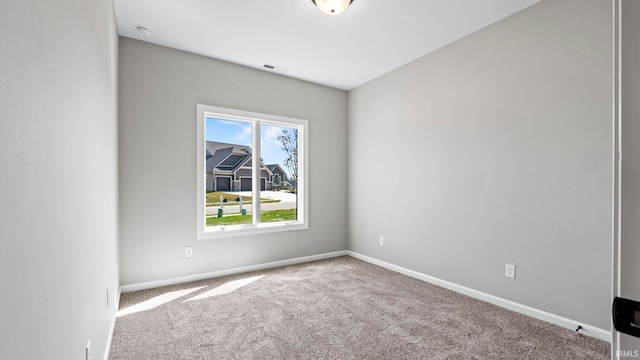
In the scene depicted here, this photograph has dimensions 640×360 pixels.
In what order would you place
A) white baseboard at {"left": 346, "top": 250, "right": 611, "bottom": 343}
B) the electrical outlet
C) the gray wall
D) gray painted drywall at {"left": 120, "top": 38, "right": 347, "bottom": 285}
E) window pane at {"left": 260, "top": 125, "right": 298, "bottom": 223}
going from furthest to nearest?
1. window pane at {"left": 260, "top": 125, "right": 298, "bottom": 223}
2. gray painted drywall at {"left": 120, "top": 38, "right": 347, "bottom": 285}
3. the electrical outlet
4. white baseboard at {"left": 346, "top": 250, "right": 611, "bottom": 343}
5. the gray wall

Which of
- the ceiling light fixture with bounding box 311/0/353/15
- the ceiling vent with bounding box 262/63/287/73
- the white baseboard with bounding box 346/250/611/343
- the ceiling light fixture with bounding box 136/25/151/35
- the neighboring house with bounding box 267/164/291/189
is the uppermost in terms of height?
the ceiling light fixture with bounding box 136/25/151/35

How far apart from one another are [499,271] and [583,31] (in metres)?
2.15

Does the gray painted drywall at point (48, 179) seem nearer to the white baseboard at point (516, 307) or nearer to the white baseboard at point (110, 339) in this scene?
the white baseboard at point (110, 339)

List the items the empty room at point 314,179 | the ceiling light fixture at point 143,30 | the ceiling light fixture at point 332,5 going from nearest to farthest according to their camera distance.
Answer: the empty room at point 314,179 < the ceiling light fixture at point 332,5 < the ceiling light fixture at point 143,30

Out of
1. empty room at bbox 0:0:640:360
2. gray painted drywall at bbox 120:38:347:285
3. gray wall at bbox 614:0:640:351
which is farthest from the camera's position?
gray painted drywall at bbox 120:38:347:285

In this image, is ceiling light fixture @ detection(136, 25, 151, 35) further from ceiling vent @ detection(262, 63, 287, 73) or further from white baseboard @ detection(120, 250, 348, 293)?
white baseboard @ detection(120, 250, 348, 293)

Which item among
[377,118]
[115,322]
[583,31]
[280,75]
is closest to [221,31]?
[280,75]

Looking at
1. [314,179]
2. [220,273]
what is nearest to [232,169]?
[314,179]

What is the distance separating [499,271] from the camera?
2777 millimetres

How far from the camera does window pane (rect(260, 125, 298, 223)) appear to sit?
4137 mm

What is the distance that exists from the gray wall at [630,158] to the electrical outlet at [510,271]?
246 cm

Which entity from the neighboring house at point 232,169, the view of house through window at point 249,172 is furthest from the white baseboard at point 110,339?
the neighboring house at point 232,169

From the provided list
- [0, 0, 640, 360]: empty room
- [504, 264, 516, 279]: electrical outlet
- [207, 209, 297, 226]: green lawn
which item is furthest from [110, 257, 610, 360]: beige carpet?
[207, 209, 297, 226]: green lawn

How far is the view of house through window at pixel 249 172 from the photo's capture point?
3723 millimetres
